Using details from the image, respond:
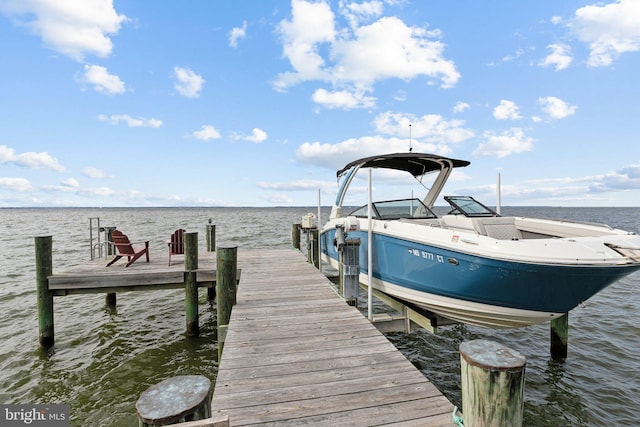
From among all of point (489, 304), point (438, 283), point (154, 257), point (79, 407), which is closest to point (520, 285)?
point (489, 304)

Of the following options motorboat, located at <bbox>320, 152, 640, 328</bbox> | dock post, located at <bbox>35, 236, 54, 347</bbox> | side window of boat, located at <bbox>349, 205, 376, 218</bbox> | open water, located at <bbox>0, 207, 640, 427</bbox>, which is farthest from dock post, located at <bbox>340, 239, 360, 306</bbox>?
dock post, located at <bbox>35, 236, 54, 347</bbox>

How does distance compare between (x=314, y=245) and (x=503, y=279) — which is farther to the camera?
(x=314, y=245)

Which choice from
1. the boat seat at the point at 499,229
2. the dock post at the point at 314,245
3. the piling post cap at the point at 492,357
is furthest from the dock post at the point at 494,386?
the dock post at the point at 314,245

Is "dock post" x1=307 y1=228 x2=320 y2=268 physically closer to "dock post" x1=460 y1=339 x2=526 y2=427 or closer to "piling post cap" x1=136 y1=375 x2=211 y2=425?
"dock post" x1=460 y1=339 x2=526 y2=427

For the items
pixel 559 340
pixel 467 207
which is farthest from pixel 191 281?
pixel 559 340

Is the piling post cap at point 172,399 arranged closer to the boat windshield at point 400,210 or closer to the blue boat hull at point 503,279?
the blue boat hull at point 503,279

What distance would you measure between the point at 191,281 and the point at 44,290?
270 cm

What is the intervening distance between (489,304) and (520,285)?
520 mm

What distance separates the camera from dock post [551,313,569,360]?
5.81 meters

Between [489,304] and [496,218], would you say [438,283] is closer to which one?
[489,304]

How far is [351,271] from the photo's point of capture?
576 centimetres

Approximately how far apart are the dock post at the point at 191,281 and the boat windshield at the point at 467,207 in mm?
5418

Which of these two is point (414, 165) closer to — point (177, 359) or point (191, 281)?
point (191, 281)

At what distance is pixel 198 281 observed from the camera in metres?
6.71
